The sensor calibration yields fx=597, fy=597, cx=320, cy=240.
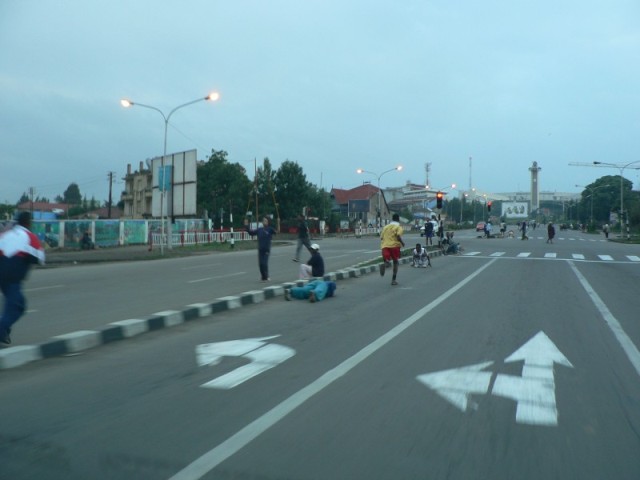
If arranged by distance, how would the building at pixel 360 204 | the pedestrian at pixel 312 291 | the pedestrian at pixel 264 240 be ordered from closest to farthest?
the pedestrian at pixel 312 291 → the pedestrian at pixel 264 240 → the building at pixel 360 204

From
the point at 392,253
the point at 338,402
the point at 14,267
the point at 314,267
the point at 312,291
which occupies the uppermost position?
the point at 14,267

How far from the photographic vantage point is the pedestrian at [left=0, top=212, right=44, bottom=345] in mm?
7211

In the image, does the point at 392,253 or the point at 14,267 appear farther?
the point at 392,253

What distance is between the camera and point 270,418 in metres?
5.05

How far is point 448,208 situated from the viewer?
148m

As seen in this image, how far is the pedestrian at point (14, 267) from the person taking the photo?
7.21 m

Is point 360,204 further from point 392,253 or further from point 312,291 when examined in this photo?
point 312,291

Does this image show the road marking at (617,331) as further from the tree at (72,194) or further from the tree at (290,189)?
the tree at (72,194)

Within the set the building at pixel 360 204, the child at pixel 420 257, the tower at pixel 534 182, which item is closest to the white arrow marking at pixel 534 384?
the child at pixel 420 257

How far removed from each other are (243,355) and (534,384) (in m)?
3.43

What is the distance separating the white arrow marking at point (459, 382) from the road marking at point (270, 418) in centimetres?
98

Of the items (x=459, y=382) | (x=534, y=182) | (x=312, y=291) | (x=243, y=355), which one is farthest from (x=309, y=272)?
(x=534, y=182)

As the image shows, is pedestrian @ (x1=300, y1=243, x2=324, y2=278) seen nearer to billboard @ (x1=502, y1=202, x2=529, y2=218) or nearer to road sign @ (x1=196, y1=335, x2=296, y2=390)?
road sign @ (x1=196, y1=335, x2=296, y2=390)

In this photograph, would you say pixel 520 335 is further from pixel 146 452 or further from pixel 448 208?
pixel 448 208
